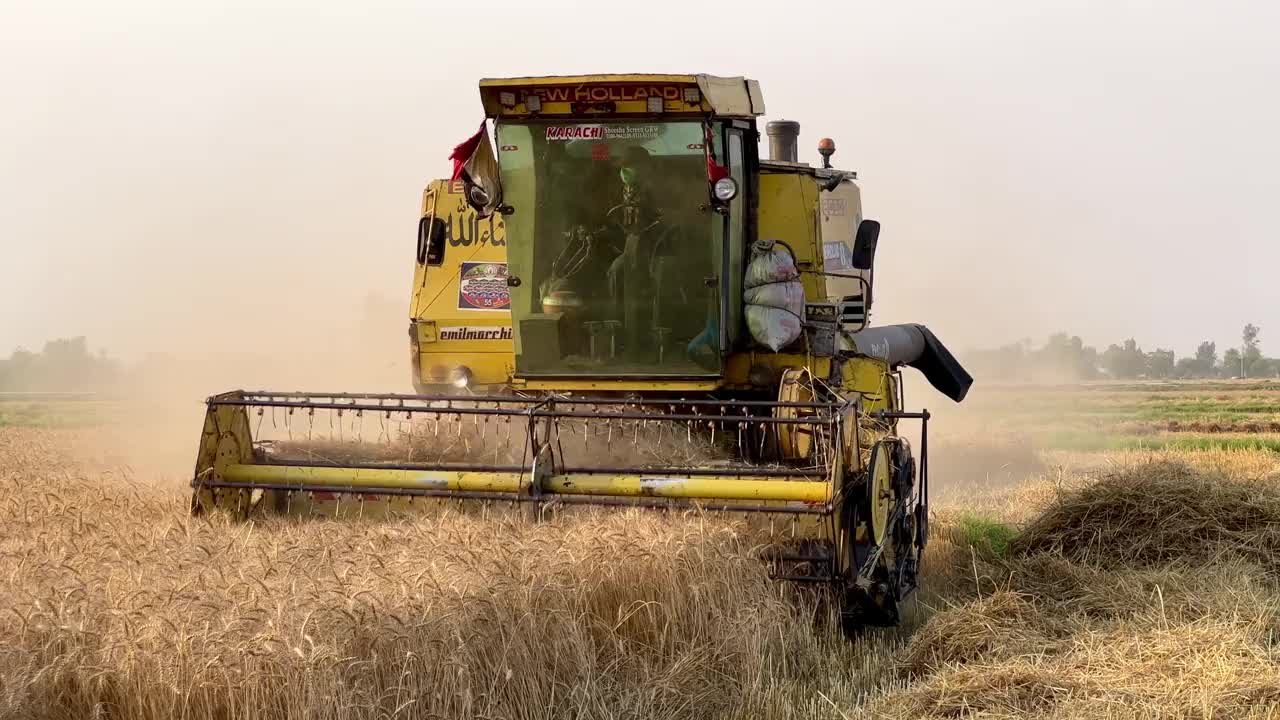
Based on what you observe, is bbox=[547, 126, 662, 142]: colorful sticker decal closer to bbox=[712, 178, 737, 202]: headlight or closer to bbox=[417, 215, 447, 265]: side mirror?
bbox=[712, 178, 737, 202]: headlight

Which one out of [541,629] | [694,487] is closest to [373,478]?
[694,487]

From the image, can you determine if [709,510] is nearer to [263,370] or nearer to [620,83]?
[620,83]

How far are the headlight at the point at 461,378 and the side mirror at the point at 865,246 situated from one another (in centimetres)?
242

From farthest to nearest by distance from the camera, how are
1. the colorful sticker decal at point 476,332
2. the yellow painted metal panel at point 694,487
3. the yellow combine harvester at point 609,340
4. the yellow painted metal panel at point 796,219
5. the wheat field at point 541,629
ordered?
the colorful sticker decal at point 476,332
the yellow painted metal panel at point 796,219
the yellow combine harvester at point 609,340
the yellow painted metal panel at point 694,487
the wheat field at point 541,629

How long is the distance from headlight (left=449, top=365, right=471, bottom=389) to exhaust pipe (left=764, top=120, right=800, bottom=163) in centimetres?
361

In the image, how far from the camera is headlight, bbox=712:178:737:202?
24.1 feet

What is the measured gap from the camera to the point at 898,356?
31.2 feet

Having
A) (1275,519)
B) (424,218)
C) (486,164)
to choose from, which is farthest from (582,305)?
(1275,519)

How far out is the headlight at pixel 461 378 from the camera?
837 cm

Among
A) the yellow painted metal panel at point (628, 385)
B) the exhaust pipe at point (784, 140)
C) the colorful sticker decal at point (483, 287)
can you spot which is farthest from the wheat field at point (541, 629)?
the exhaust pipe at point (784, 140)

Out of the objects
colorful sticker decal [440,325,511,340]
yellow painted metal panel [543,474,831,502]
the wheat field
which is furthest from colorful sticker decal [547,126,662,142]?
the wheat field

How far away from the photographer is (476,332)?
8.39m

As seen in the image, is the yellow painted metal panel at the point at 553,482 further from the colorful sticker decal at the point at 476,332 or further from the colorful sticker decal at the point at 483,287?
the colorful sticker decal at the point at 483,287

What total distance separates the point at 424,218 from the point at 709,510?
3.62m
